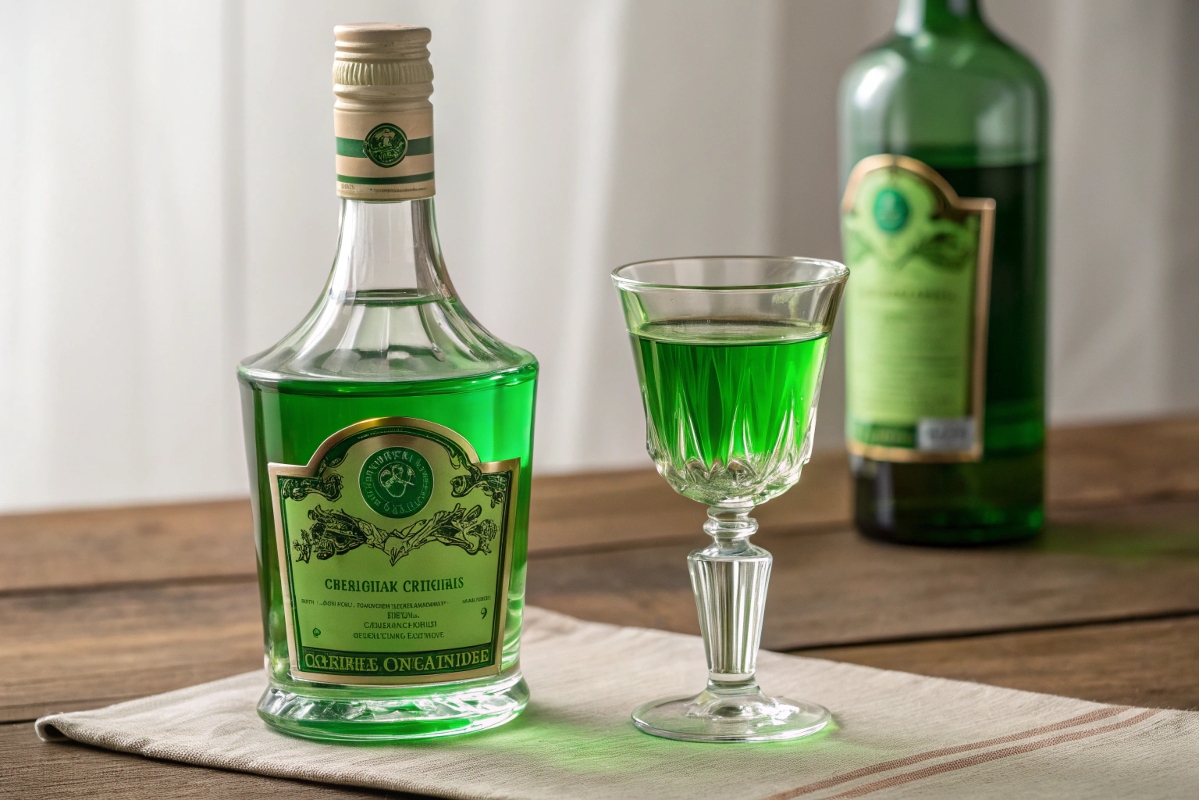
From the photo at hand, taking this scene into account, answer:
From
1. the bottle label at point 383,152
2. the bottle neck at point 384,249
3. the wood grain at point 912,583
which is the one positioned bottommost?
the wood grain at point 912,583

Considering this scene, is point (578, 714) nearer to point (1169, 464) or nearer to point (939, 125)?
point (939, 125)

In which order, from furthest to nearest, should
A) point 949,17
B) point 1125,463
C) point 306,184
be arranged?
point 306,184, point 1125,463, point 949,17

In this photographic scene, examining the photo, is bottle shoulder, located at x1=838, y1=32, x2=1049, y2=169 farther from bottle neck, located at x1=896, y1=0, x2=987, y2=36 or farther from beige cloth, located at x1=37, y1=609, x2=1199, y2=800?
beige cloth, located at x1=37, y1=609, x2=1199, y2=800

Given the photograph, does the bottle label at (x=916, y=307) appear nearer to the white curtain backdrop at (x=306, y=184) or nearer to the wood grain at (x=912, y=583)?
the wood grain at (x=912, y=583)

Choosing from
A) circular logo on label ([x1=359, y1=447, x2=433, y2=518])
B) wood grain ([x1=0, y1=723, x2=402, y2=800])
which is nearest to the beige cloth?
wood grain ([x1=0, y1=723, x2=402, y2=800])

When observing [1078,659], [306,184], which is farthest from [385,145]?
[306,184]

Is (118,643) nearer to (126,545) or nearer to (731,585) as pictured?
(126,545)

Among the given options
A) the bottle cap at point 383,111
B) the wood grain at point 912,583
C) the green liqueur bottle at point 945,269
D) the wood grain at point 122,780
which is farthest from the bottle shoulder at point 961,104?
the wood grain at point 122,780
